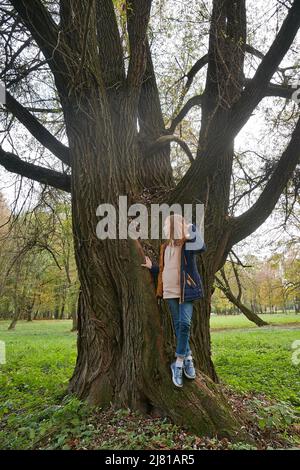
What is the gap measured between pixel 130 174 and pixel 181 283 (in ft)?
5.59

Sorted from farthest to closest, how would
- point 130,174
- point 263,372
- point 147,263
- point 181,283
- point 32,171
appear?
point 263,372
point 32,171
point 130,174
point 147,263
point 181,283

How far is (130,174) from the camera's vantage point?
182 inches

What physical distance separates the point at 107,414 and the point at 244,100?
11.8 feet

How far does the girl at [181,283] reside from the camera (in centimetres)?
362

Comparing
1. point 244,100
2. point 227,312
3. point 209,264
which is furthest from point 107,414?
point 227,312

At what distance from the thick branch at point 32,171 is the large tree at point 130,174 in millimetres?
20

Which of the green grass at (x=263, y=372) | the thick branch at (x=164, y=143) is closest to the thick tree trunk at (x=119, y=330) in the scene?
the thick branch at (x=164, y=143)

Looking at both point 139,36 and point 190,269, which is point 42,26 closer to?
point 139,36

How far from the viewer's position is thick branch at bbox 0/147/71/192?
5.08 meters

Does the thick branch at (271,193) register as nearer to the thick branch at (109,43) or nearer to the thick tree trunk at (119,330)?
the thick tree trunk at (119,330)

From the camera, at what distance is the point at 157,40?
6.30 m

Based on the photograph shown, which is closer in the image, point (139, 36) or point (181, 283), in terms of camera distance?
point (181, 283)

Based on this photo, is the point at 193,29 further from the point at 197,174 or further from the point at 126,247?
the point at 126,247

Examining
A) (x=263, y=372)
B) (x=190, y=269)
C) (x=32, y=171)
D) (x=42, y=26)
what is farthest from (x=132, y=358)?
(x=263, y=372)
